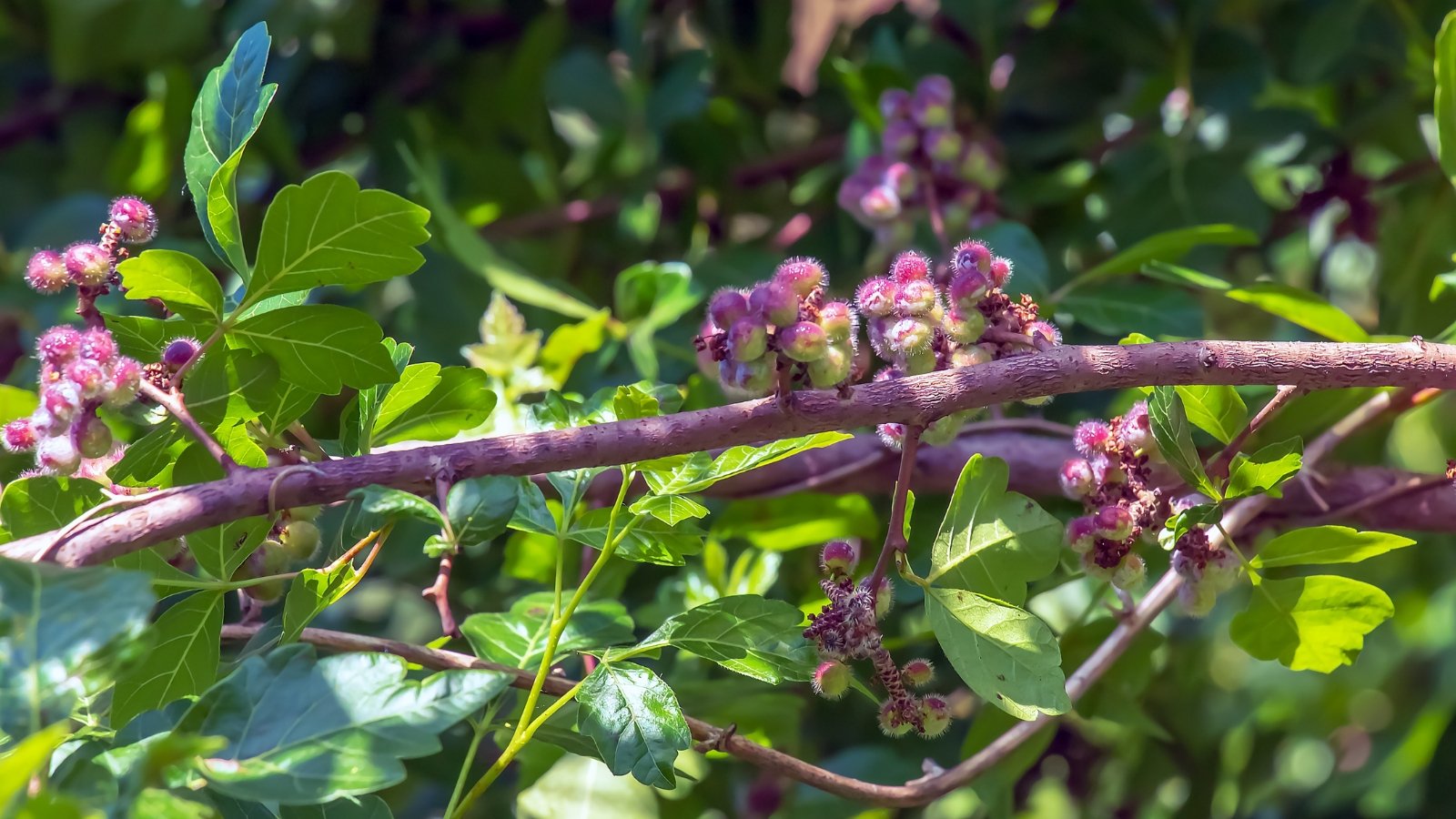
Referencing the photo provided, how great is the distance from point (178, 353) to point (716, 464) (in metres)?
0.28

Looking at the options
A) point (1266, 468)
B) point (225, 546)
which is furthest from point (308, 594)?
point (1266, 468)

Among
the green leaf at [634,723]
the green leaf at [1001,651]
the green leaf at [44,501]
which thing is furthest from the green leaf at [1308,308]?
the green leaf at [44,501]

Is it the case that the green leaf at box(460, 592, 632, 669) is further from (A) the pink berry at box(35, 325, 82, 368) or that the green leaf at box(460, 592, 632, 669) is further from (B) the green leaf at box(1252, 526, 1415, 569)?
(B) the green leaf at box(1252, 526, 1415, 569)

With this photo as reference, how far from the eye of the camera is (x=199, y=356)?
1.95 feet

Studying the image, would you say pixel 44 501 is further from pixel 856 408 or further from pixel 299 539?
pixel 856 408

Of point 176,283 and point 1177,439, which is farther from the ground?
point 176,283

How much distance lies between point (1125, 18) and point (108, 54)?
1059 millimetres

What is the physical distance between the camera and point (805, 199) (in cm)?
120

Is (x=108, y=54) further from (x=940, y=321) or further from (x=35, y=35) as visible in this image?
(x=940, y=321)

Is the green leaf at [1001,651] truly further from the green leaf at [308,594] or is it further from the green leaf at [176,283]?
the green leaf at [176,283]

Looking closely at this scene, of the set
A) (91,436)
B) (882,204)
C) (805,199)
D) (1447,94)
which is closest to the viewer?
(91,436)

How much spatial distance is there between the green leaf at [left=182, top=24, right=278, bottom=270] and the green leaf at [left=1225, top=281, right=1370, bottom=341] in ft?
1.85

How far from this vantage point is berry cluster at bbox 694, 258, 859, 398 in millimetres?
559

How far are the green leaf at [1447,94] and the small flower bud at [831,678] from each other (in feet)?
1.70
